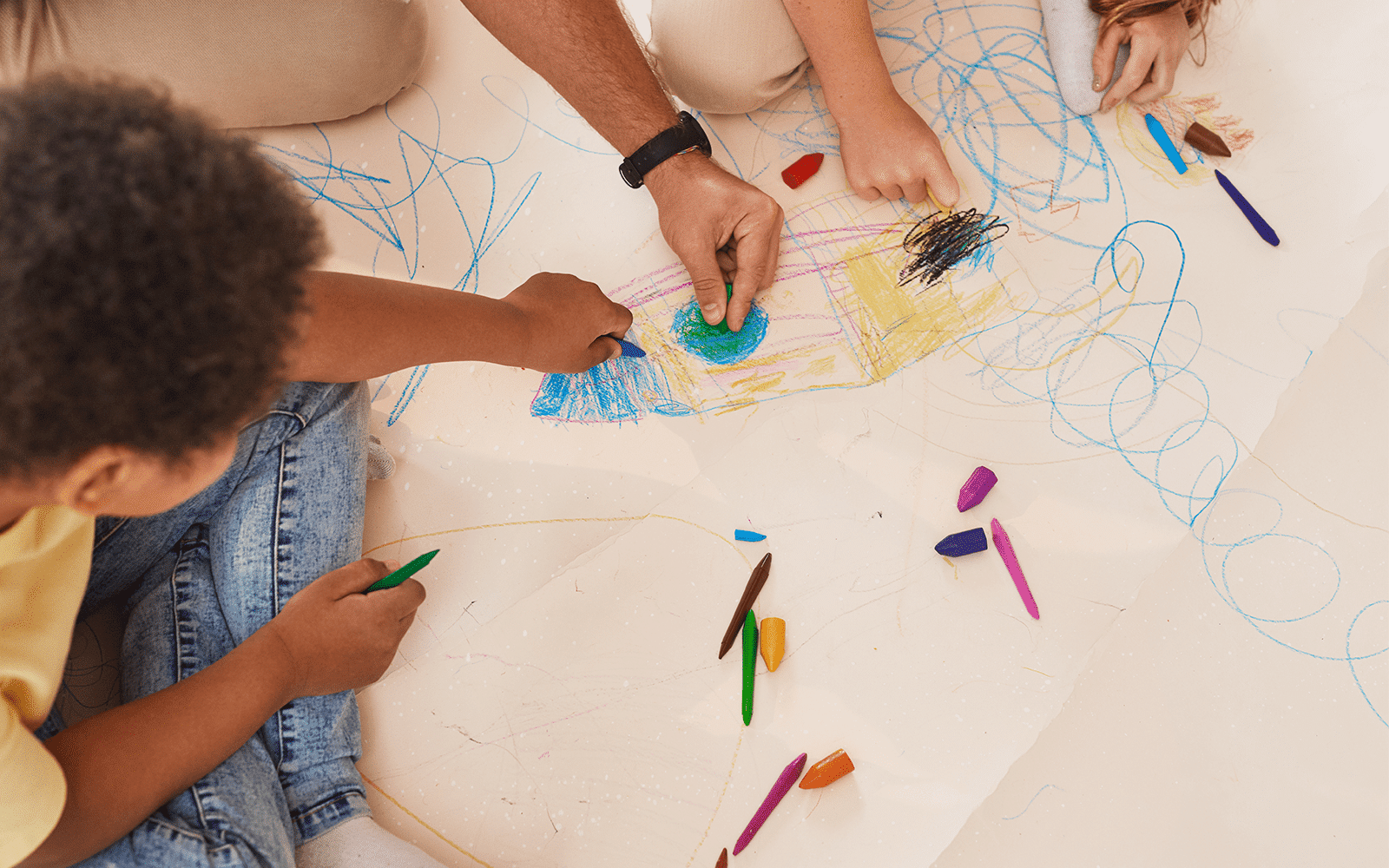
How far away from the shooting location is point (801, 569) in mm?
741

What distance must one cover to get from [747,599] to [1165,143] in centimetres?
66

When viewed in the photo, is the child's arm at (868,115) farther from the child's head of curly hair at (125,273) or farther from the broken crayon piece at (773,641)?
the child's head of curly hair at (125,273)

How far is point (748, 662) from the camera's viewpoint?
710 millimetres

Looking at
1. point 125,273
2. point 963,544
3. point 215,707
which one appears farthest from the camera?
point 963,544

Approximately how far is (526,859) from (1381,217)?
3.37 ft

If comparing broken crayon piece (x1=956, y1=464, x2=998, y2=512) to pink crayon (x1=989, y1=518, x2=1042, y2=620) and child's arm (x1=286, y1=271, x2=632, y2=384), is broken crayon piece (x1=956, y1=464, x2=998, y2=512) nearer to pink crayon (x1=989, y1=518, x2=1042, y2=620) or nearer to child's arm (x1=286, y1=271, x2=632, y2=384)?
pink crayon (x1=989, y1=518, x2=1042, y2=620)

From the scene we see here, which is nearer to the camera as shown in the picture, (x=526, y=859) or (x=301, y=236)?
(x=301, y=236)

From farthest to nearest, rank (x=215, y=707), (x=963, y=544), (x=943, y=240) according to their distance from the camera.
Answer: (x=943, y=240) → (x=963, y=544) → (x=215, y=707)

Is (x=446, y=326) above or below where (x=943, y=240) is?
above

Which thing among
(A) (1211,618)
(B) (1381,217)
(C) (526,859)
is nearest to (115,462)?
(C) (526,859)

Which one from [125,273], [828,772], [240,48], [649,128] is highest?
[240,48]

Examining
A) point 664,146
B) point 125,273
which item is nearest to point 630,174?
point 664,146

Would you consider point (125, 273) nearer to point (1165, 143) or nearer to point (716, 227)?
point (716, 227)

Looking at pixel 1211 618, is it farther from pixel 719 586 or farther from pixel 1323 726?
pixel 719 586
